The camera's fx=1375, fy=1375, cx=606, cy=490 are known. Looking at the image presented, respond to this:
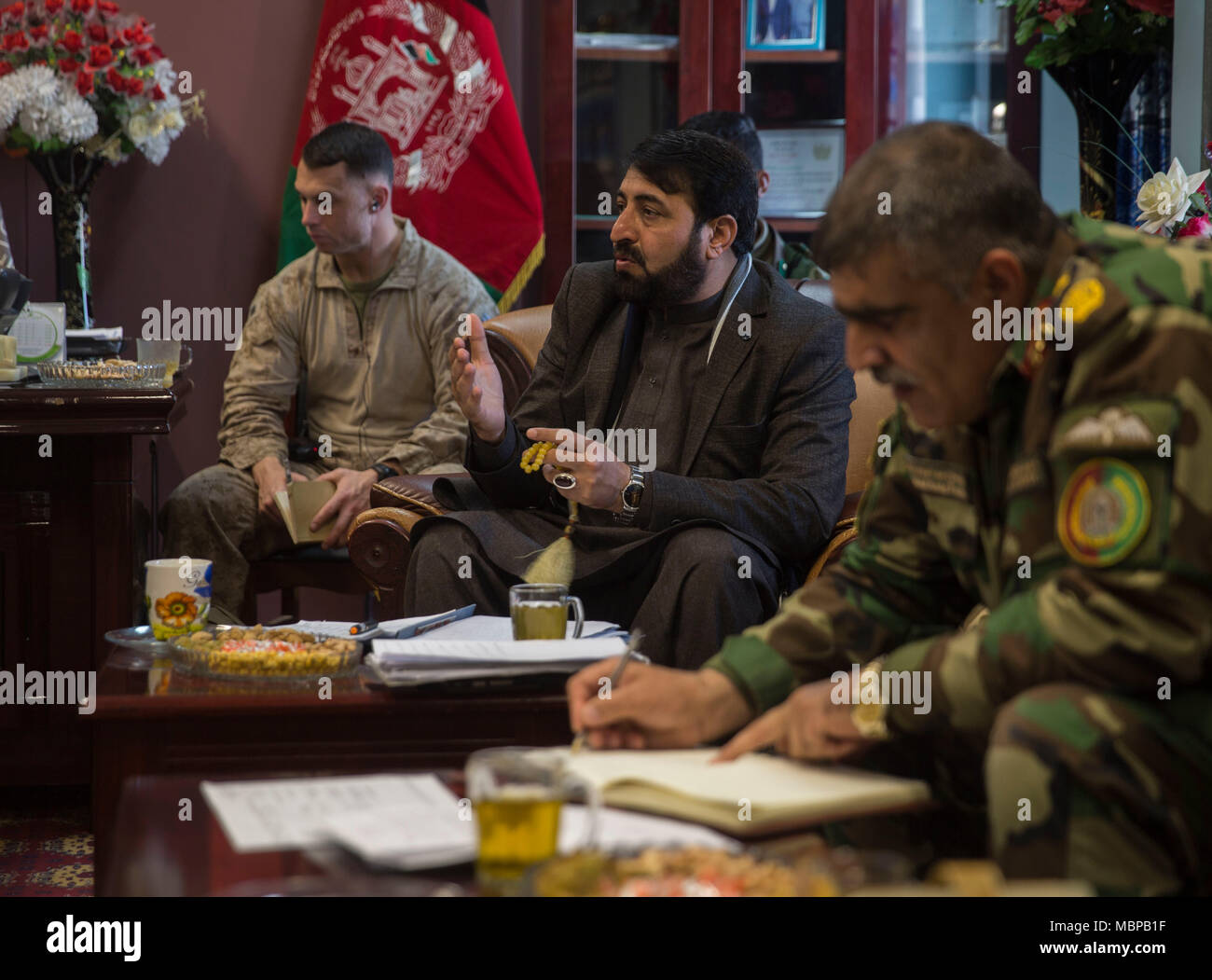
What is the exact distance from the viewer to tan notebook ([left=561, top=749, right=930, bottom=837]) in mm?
1032

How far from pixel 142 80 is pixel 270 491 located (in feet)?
3.49

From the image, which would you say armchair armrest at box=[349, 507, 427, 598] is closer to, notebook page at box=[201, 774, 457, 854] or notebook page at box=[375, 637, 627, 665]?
notebook page at box=[375, 637, 627, 665]

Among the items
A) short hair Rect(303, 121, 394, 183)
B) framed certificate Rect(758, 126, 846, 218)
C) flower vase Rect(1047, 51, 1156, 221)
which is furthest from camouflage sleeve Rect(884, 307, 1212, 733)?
framed certificate Rect(758, 126, 846, 218)

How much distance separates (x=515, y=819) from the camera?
89 cm

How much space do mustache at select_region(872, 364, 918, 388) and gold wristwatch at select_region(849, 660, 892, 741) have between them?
A: 0.81ft

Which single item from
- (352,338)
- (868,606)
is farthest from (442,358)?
(868,606)

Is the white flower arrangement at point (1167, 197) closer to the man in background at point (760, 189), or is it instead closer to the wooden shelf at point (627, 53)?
the man in background at point (760, 189)

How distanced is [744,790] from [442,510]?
1.69 meters

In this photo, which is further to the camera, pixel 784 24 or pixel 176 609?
pixel 784 24

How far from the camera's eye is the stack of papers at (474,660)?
156 centimetres

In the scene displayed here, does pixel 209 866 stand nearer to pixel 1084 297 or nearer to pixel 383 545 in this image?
pixel 1084 297

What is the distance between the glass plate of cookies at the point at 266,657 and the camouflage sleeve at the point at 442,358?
58.5 inches

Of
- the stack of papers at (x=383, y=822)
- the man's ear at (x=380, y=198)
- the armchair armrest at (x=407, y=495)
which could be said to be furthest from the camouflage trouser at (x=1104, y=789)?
the man's ear at (x=380, y=198)

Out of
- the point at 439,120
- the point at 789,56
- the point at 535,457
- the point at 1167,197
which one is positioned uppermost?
the point at 789,56
